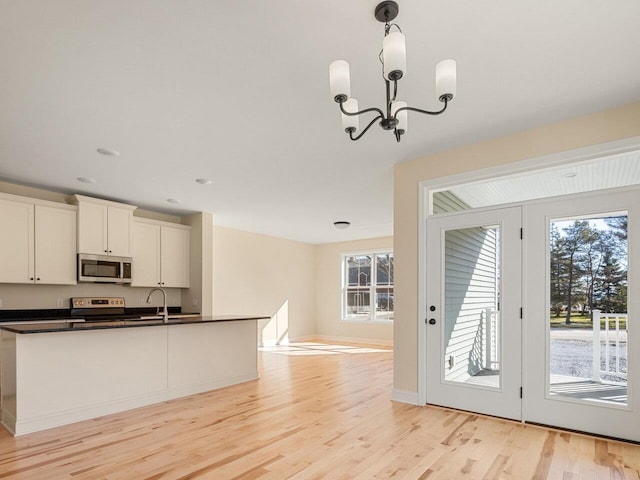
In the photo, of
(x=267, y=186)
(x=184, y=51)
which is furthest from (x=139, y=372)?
(x=184, y=51)

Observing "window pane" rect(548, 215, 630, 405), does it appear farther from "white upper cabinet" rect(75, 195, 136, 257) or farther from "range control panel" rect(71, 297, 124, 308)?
"range control panel" rect(71, 297, 124, 308)

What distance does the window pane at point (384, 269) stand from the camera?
9286 millimetres

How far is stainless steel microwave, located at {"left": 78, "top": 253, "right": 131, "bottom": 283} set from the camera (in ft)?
17.3

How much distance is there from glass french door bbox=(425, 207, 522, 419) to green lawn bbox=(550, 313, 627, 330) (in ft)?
0.90

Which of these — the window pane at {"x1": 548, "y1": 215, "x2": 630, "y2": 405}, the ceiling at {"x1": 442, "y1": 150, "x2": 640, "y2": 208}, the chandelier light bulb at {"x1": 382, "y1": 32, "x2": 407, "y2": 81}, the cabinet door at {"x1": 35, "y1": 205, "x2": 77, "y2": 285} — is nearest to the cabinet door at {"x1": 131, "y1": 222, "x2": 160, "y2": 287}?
the cabinet door at {"x1": 35, "y1": 205, "x2": 77, "y2": 285}

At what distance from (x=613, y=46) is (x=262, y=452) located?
349 centimetres

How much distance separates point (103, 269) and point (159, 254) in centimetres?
95

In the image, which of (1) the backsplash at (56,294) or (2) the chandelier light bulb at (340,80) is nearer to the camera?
(2) the chandelier light bulb at (340,80)

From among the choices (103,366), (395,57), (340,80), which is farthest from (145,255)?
(395,57)

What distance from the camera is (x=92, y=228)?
5395 mm

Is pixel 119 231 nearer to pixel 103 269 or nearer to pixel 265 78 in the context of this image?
pixel 103 269

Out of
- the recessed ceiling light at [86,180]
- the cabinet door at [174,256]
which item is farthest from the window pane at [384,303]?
the recessed ceiling light at [86,180]

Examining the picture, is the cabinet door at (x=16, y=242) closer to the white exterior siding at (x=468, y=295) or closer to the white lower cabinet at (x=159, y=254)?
the white lower cabinet at (x=159, y=254)

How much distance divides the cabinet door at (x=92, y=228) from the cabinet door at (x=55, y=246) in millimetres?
102
